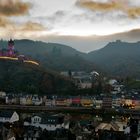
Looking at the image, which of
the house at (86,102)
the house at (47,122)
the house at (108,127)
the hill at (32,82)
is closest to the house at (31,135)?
the house at (108,127)

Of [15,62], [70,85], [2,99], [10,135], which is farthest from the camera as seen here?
[15,62]

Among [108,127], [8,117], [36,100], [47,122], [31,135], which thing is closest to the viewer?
[31,135]

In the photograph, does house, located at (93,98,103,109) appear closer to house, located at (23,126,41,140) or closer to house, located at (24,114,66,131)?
house, located at (24,114,66,131)

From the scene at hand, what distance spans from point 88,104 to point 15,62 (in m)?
44.8

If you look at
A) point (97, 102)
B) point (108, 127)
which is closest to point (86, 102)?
point (97, 102)

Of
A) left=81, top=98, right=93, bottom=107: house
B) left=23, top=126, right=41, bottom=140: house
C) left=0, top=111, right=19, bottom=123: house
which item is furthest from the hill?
left=23, top=126, right=41, bottom=140: house

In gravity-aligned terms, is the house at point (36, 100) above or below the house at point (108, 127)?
above

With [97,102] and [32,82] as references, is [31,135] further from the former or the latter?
[32,82]

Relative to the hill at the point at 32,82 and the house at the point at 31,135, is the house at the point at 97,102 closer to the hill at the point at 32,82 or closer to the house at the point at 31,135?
the hill at the point at 32,82

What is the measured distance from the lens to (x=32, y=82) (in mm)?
113812

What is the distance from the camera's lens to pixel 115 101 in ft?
326

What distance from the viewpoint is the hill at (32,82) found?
110 m

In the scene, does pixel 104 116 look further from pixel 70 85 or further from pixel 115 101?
pixel 70 85

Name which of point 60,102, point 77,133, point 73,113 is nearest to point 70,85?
point 60,102
